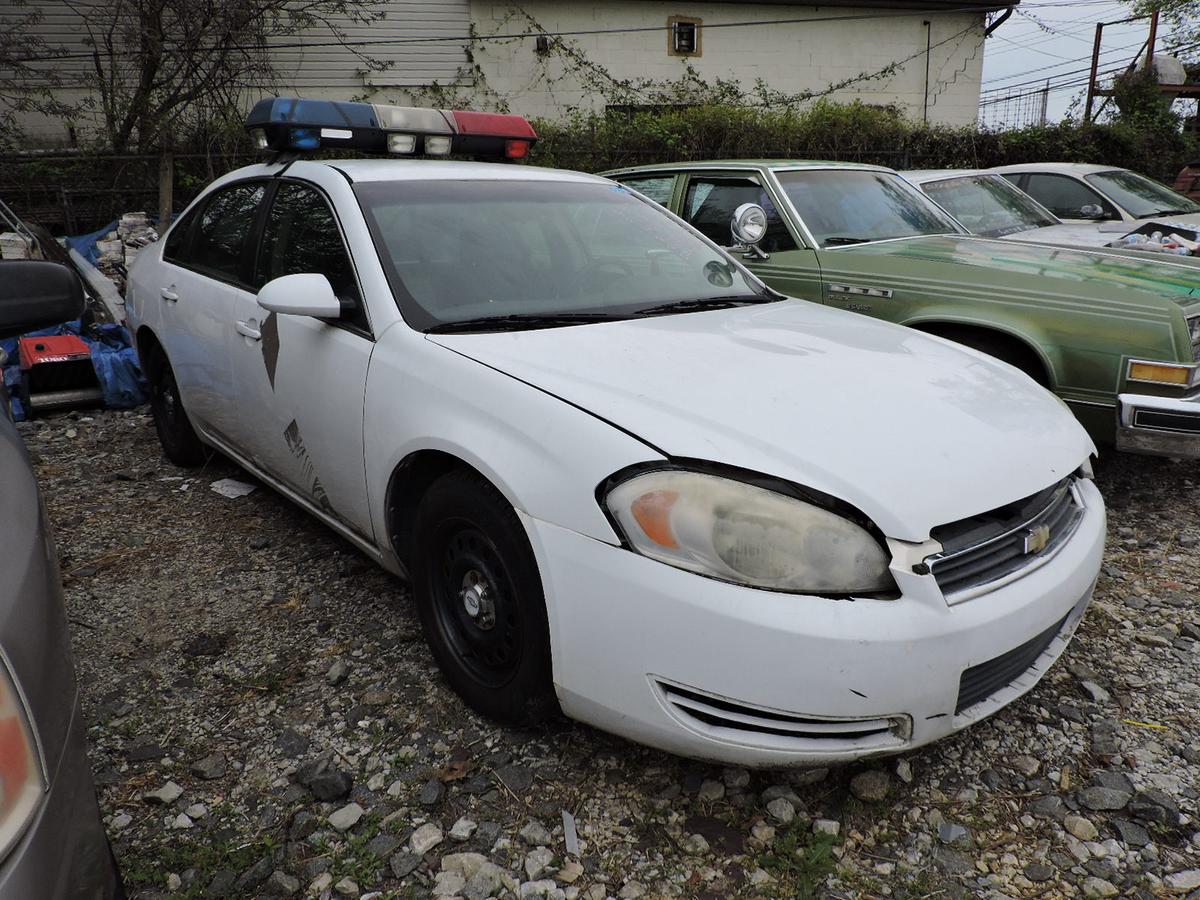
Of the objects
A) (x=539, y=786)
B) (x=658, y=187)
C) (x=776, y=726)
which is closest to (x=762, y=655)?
(x=776, y=726)

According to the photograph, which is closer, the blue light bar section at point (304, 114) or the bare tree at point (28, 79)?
the blue light bar section at point (304, 114)

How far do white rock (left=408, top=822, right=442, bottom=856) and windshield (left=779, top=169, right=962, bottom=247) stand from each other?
150 inches

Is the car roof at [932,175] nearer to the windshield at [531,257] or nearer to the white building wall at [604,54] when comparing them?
the windshield at [531,257]

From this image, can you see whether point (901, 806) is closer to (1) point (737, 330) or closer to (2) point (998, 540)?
(2) point (998, 540)

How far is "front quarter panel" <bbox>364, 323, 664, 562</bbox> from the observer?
196cm

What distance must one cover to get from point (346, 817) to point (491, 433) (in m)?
1.00

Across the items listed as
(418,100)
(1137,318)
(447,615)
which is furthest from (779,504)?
(418,100)

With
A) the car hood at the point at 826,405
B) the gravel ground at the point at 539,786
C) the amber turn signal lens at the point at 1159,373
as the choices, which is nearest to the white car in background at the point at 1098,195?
the amber turn signal lens at the point at 1159,373

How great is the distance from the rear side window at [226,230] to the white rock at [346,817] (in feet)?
7.13

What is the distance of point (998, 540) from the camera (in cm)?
204

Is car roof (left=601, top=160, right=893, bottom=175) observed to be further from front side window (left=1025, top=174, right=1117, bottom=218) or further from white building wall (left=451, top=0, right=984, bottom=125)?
white building wall (left=451, top=0, right=984, bottom=125)

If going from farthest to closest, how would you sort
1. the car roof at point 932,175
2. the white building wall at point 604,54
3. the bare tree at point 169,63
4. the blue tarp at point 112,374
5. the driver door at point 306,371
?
the white building wall at point 604,54, the bare tree at point 169,63, the car roof at point 932,175, the blue tarp at point 112,374, the driver door at point 306,371

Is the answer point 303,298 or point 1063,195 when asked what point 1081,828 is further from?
point 1063,195

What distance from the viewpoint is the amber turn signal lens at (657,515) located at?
1877mm
